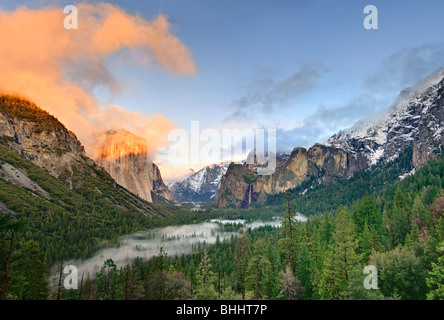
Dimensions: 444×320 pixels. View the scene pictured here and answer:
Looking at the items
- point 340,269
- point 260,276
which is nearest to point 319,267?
point 260,276

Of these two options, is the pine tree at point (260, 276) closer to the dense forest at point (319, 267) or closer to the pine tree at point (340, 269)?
the dense forest at point (319, 267)

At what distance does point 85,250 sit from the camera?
152m

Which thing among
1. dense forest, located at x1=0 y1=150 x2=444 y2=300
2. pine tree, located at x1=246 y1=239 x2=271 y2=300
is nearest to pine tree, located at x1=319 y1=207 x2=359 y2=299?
dense forest, located at x1=0 y1=150 x2=444 y2=300

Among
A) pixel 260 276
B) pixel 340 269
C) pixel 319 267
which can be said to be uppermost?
pixel 340 269

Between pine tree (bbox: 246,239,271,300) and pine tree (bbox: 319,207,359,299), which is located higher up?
pine tree (bbox: 319,207,359,299)

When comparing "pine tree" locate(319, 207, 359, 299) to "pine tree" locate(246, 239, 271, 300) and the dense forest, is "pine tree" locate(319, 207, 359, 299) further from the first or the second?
"pine tree" locate(246, 239, 271, 300)

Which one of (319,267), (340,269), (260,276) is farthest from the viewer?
(260,276)

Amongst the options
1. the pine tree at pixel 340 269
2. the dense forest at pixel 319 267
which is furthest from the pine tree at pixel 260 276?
the pine tree at pixel 340 269

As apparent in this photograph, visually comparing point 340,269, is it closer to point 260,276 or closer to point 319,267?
point 319,267

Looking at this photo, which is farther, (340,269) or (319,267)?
(319,267)
